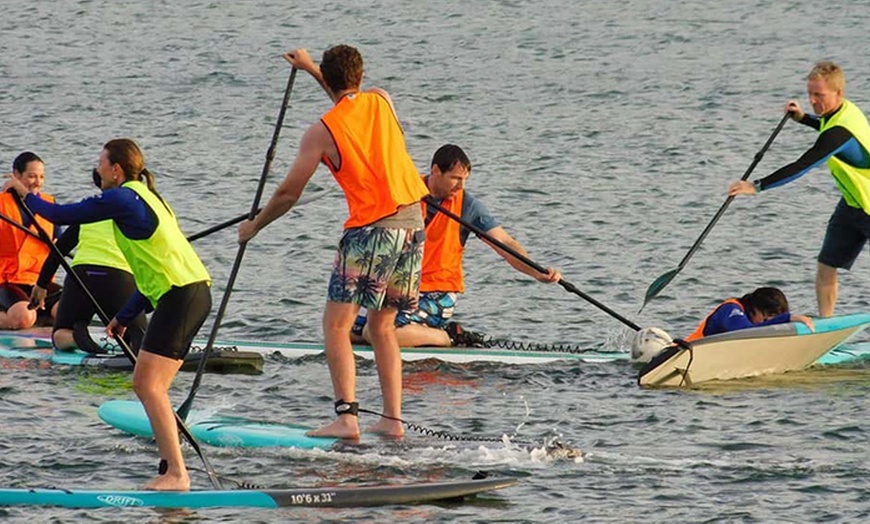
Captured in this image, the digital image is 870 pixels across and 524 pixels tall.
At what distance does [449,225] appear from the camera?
12852 mm

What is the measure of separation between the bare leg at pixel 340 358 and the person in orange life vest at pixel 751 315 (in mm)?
3124

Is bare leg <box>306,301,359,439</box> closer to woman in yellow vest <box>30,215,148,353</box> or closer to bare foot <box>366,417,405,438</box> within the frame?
bare foot <box>366,417,405,438</box>

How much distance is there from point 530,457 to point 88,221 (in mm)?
2884

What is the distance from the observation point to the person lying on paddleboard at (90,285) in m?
12.9

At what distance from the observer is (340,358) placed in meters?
10.4

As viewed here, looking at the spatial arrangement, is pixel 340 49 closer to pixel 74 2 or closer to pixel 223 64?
pixel 223 64

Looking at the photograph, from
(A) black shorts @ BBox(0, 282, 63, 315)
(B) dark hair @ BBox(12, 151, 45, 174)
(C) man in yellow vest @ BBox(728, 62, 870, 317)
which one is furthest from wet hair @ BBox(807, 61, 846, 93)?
(A) black shorts @ BBox(0, 282, 63, 315)

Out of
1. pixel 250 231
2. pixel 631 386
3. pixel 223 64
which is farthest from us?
pixel 223 64

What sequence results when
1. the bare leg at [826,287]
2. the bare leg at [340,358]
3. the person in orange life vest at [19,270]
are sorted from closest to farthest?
the bare leg at [340,358] < the bare leg at [826,287] < the person in orange life vest at [19,270]

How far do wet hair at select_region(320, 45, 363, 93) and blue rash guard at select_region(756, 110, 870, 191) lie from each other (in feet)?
12.5

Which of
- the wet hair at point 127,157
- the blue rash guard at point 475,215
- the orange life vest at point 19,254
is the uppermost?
the wet hair at point 127,157

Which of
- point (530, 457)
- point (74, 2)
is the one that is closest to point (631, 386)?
point (530, 457)

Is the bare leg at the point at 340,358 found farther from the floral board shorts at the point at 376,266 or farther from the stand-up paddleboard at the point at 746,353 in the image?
the stand-up paddleboard at the point at 746,353

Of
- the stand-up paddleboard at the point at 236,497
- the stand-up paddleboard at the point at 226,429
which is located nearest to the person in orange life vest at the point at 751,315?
the stand-up paddleboard at the point at 226,429
